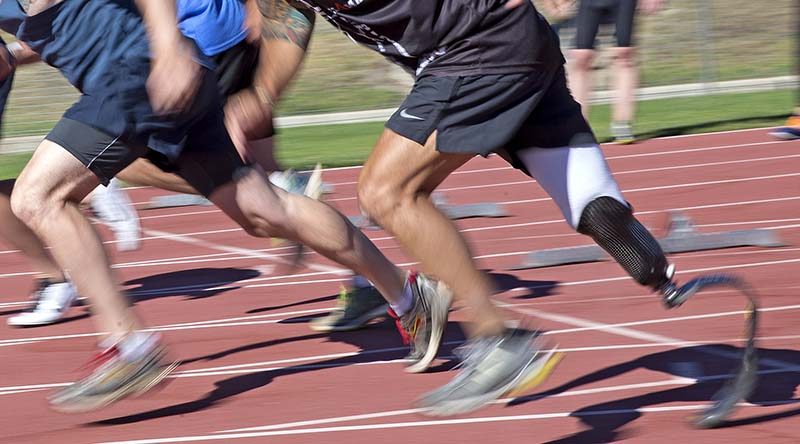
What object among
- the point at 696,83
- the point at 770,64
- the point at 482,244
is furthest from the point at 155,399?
the point at 770,64

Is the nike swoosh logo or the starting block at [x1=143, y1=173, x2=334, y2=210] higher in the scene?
the nike swoosh logo

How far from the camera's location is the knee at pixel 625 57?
11.0 meters

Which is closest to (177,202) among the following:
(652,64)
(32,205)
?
(32,205)

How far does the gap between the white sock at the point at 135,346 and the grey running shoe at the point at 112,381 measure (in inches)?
0.4

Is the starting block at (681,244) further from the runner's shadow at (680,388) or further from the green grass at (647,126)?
the green grass at (647,126)

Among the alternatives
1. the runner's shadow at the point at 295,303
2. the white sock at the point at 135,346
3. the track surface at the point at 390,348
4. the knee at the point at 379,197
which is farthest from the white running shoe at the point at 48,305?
the knee at the point at 379,197

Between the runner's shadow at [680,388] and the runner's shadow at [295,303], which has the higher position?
the runner's shadow at [680,388]

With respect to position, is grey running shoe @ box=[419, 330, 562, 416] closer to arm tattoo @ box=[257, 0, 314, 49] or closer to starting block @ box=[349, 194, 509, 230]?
arm tattoo @ box=[257, 0, 314, 49]

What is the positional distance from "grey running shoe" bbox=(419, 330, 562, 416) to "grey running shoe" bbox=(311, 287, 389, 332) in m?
1.66

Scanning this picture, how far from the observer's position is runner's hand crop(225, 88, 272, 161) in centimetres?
587

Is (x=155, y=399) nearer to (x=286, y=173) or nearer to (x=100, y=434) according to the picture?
(x=100, y=434)

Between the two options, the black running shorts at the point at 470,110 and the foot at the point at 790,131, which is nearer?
the black running shorts at the point at 470,110

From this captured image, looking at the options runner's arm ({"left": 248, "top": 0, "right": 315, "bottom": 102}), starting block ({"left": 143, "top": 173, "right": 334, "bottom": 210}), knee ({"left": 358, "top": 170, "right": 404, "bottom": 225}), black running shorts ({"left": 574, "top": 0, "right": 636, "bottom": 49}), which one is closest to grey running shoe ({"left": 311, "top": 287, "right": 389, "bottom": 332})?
runner's arm ({"left": 248, "top": 0, "right": 315, "bottom": 102})

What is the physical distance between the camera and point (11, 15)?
17.3 ft
